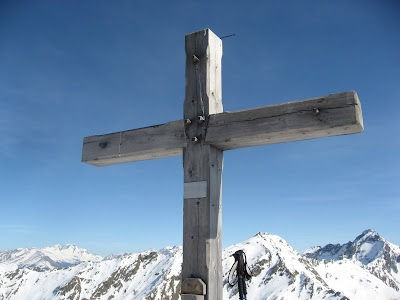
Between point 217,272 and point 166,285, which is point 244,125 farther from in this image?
point 166,285

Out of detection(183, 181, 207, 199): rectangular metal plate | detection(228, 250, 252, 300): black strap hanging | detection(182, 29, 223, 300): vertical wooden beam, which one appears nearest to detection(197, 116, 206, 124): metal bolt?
detection(182, 29, 223, 300): vertical wooden beam

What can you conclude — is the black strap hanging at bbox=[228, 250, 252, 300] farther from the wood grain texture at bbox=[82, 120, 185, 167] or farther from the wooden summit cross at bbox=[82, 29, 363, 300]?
the wood grain texture at bbox=[82, 120, 185, 167]

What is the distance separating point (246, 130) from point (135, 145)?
4.31 ft

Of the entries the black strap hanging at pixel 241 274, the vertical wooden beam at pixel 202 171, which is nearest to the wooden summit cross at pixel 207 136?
the vertical wooden beam at pixel 202 171

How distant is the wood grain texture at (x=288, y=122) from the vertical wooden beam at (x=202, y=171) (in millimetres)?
167

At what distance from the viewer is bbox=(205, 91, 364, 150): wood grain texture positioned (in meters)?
3.18

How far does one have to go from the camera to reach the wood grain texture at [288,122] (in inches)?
125

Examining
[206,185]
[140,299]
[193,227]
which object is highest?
[206,185]

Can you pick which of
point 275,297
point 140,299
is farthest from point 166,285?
point 275,297

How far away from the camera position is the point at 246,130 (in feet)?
11.8

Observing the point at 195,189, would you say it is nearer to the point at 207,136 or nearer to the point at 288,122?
the point at 207,136

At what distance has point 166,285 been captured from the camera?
200m

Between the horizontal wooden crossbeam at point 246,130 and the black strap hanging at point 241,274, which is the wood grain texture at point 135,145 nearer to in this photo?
the horizontal wooden crossbeam at point 246,130

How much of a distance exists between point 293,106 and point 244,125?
0.51 meters
